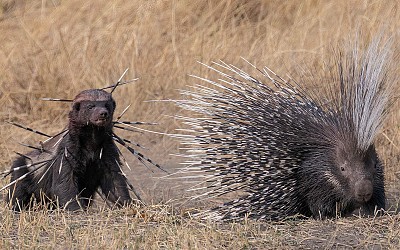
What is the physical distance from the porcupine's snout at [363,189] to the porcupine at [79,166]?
121cm

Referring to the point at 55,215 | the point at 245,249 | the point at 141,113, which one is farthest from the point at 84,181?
the point at 141,113

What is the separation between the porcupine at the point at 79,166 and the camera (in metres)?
5.14

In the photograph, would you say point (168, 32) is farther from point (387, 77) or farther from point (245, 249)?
point (245, 249)

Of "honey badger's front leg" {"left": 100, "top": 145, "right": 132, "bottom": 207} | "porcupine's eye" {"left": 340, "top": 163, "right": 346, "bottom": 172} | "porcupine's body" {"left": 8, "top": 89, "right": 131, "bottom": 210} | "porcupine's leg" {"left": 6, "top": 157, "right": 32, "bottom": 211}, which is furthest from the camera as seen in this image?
"porcupine's leg" {"left": 6, "top": 157, "right": 32, "bottom": 211}

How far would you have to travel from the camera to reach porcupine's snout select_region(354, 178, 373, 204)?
15.1ft

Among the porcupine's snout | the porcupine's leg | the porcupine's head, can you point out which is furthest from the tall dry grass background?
the porcupine's snout

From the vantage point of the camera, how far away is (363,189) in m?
4.61

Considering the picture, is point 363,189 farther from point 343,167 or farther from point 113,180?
point 113,180

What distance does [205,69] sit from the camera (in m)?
8.60

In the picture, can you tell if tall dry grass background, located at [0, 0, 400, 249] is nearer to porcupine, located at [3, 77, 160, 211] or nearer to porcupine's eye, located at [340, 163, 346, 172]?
porcupine, located at [3, 77, 160, 211]

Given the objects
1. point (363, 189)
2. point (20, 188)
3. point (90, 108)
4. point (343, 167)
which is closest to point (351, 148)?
point (343, 167)

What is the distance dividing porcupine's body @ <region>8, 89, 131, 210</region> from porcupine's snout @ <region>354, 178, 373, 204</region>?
132 cm

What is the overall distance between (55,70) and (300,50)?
241cm

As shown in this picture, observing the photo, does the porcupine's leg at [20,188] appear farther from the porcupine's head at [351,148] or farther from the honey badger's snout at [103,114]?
the porcupine's head at [351,148]
